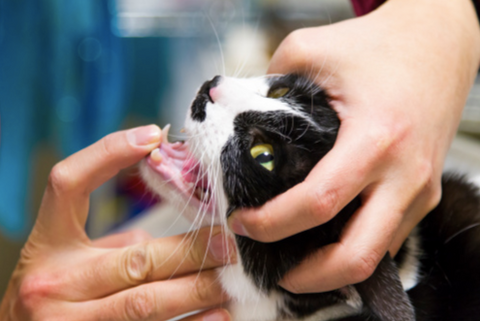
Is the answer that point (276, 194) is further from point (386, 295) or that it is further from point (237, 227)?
point (386, 295)

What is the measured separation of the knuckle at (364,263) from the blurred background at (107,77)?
45cm

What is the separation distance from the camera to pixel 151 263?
2.62 feet

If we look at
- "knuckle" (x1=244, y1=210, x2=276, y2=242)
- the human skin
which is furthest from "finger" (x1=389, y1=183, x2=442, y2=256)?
"knuckle" (x1=244, y1=210, x2=276, y2=242)

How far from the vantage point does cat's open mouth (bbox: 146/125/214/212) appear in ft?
2.54

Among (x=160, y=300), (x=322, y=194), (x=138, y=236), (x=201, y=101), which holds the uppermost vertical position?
(x=201, y=101)

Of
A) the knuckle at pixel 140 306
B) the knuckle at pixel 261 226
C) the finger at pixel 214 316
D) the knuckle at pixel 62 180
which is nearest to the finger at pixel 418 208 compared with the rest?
the knuckle at pixel 261 226

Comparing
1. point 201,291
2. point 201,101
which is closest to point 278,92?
point 201,101

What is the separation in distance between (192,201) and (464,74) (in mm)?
606

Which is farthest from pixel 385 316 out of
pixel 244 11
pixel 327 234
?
pixel 244 11

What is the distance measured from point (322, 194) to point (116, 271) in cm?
45

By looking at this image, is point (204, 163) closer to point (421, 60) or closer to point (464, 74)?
point (421, 60)

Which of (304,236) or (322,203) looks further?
(304,236)

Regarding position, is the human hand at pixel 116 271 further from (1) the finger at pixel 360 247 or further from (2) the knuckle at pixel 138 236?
(2) the knuckle at pixel 138 236

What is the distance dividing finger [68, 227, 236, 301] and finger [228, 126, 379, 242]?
0.16 m
